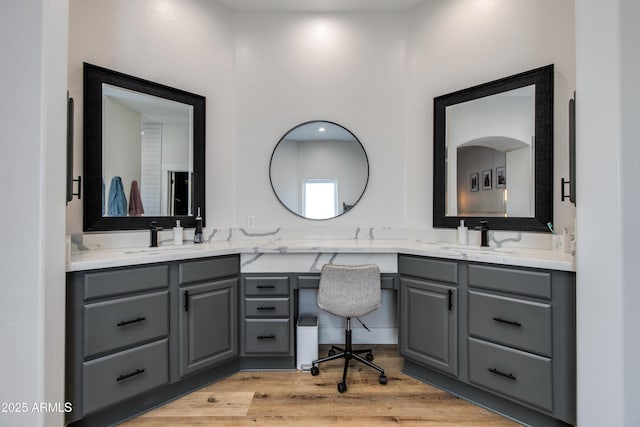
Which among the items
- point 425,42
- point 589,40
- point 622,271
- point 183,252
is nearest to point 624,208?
point 622,271

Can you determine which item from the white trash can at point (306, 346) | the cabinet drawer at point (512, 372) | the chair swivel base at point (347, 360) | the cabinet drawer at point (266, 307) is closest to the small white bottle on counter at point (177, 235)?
the cabinet drawer at point (266, 307)

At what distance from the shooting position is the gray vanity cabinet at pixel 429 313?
6.47ft

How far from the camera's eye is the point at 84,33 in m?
2.07

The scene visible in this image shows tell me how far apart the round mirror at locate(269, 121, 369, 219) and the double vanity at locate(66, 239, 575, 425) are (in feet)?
2.14

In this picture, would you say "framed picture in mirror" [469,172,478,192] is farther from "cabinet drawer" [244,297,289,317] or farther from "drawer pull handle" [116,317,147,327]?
"drawer pull handle" [116,317,147,327]

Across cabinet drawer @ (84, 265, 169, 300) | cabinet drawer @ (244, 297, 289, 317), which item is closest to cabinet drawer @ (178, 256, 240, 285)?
cabinet drawer @ (84, 265, 169, 300)

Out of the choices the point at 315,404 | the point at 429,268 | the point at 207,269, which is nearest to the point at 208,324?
the point at 207,269

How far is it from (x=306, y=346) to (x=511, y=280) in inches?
58.9

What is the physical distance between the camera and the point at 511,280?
1723 mm

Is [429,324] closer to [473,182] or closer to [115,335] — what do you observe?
[473,182]

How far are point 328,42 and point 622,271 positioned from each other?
2754mm

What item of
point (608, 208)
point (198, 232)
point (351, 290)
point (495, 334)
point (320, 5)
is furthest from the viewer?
Answer: point (320, 5)

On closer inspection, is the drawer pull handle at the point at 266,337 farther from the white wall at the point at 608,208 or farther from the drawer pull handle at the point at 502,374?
the white wall at the point at 608,208

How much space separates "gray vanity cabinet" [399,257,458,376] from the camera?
1973 mm
